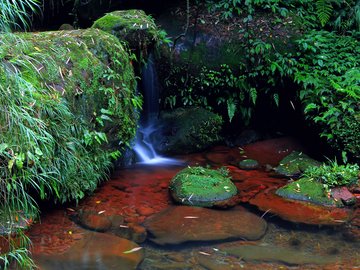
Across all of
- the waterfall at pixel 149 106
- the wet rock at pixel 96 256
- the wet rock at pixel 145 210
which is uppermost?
the waterfall at pixel 149 106

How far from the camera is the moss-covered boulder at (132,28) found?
21.1 ft

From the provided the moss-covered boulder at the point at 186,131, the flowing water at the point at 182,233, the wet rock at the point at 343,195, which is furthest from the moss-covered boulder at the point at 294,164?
the moss-covered boulder at the point at 186,131

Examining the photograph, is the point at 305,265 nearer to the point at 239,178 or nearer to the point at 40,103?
the point at 239,178

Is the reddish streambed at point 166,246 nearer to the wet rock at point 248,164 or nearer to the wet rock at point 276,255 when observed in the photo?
the wet rock at point 276,255

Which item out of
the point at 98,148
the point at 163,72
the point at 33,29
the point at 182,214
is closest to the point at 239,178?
the point at 182,214

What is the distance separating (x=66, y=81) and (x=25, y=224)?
5.46 ft

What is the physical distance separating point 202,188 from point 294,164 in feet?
5.63

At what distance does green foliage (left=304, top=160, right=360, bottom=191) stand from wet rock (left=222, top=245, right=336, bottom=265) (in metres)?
1.50

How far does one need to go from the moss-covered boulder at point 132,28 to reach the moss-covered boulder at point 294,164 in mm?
2657

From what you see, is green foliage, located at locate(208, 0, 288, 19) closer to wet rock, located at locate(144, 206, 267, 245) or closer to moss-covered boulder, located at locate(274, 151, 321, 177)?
moss-covered boulder, located at locate(274, 151, 321, 177)

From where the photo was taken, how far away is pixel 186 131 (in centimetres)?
741

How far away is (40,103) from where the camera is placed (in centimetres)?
425

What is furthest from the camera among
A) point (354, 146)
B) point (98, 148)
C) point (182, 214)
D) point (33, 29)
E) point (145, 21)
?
point (33, 29)

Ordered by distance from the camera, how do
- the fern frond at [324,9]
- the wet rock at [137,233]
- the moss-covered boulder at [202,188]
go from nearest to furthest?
the wet rock at [137,233]
the moss-covered boulder at [202,188]
the fern frond at [324,9]
